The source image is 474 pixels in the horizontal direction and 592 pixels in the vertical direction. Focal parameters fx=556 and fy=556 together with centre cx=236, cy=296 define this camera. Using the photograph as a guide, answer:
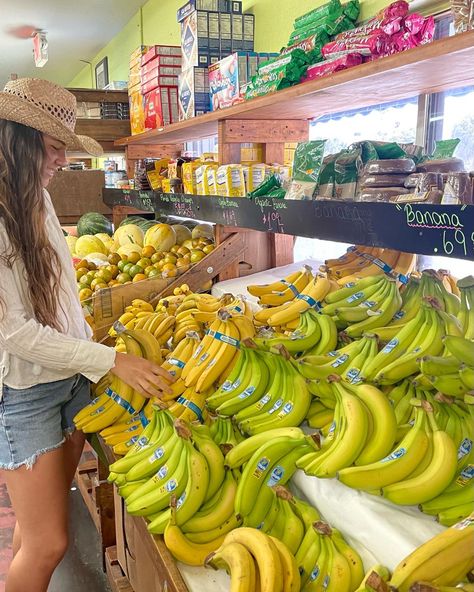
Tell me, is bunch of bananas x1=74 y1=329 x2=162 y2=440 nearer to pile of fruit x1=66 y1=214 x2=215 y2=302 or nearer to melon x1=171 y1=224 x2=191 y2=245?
pile of fruit x1=66 y1=214 x2=215 y2=302

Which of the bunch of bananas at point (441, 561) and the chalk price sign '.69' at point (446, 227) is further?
the chalk price sign '.69' at point (446, 227)

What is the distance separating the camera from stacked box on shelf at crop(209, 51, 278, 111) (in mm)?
2848

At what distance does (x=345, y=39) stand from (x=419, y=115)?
2.41 ft

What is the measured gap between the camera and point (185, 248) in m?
3.64

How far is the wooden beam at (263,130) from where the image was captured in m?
2.82

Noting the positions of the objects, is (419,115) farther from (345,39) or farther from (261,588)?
(261,588)

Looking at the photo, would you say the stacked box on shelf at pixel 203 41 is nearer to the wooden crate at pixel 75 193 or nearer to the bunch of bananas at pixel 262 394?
the bunch of bananas at pixel 262 394

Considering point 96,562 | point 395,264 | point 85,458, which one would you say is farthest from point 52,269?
point 85,458

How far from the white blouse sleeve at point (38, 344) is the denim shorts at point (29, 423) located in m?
0.14

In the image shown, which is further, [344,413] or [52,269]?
[52,269]

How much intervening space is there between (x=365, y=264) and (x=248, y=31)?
2063 millimetres

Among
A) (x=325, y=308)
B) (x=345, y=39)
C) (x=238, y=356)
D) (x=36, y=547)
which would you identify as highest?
(x=345, y=39)

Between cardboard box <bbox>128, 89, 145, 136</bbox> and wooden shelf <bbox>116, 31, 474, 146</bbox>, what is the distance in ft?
5.04

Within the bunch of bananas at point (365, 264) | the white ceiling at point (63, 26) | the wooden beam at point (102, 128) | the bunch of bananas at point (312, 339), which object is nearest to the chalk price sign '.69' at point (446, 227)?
the bunch of bananas at point (312, 339)
